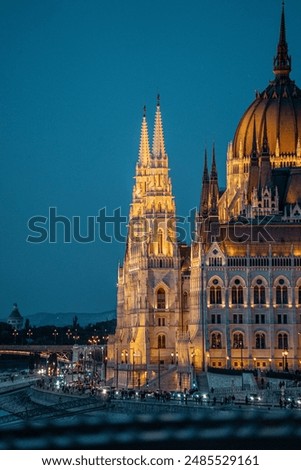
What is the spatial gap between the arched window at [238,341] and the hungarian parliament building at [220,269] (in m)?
0.09

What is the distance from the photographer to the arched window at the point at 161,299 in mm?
152512

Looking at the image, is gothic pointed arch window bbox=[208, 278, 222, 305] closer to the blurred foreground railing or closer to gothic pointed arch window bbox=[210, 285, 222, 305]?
gothic pointed arch window bbox=[210, 285, 222, 305]

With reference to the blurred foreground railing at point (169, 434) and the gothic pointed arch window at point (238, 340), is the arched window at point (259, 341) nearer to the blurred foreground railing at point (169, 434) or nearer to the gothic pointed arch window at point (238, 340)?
the gothic pointed arch window at point (238, 340)

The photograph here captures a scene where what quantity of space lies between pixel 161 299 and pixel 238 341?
10719 millimetres

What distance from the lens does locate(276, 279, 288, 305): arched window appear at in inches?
5728

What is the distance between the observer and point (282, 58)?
177 m

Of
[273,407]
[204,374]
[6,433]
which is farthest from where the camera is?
[204,374]

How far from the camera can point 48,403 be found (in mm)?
145250

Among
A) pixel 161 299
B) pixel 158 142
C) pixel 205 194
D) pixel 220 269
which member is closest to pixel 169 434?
pixel 220 269
